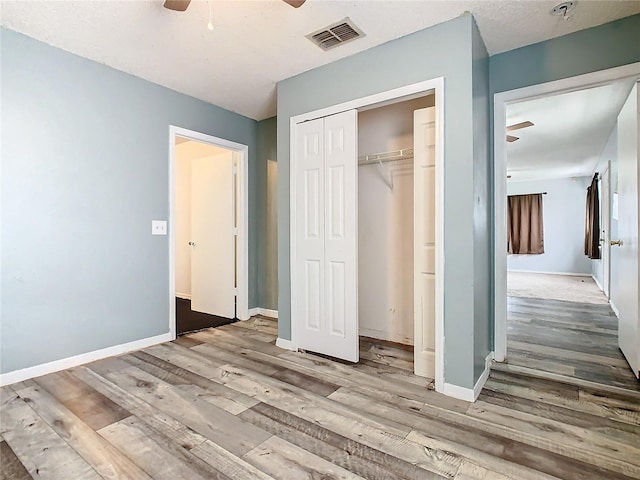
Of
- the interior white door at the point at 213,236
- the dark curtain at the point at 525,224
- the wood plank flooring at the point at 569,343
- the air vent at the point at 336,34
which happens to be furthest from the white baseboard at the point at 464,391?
the dark curtain at the point at 525,224

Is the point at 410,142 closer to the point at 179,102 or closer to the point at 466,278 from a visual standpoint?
the point at 466,278

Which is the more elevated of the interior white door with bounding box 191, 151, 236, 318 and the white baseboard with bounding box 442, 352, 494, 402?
the interior white door with bounding box 191, 151, 236, 318

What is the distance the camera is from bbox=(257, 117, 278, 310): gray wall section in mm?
4242

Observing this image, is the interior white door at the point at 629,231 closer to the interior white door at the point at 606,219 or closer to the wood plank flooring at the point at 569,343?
the wood plank flooring at the point at 569,343

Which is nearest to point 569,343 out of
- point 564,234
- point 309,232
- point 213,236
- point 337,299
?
point 337,299

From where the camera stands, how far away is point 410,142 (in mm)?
3150

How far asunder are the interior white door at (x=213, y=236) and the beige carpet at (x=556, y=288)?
16.0 ft

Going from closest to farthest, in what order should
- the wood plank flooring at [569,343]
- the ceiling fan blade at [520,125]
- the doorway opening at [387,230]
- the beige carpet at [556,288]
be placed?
the wood plank flooring at [569,343] → the doorway opening at [387,230] → the ceiling fan blade at [520,125] → the beige carpet at [556,288]

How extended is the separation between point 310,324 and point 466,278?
1.42 m

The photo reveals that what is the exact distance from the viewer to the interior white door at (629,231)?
242 centimetres

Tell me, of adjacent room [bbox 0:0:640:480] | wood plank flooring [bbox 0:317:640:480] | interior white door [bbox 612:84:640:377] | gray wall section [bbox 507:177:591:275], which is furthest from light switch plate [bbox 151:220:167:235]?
gray wall section [bbox 507:177:591:275]

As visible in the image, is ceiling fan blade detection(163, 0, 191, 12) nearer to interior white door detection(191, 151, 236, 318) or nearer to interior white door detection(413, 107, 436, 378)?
interior white door detection(413, 107, 436, 378)

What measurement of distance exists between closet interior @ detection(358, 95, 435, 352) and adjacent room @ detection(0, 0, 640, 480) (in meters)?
0.02

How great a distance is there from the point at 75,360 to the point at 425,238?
116 inches
